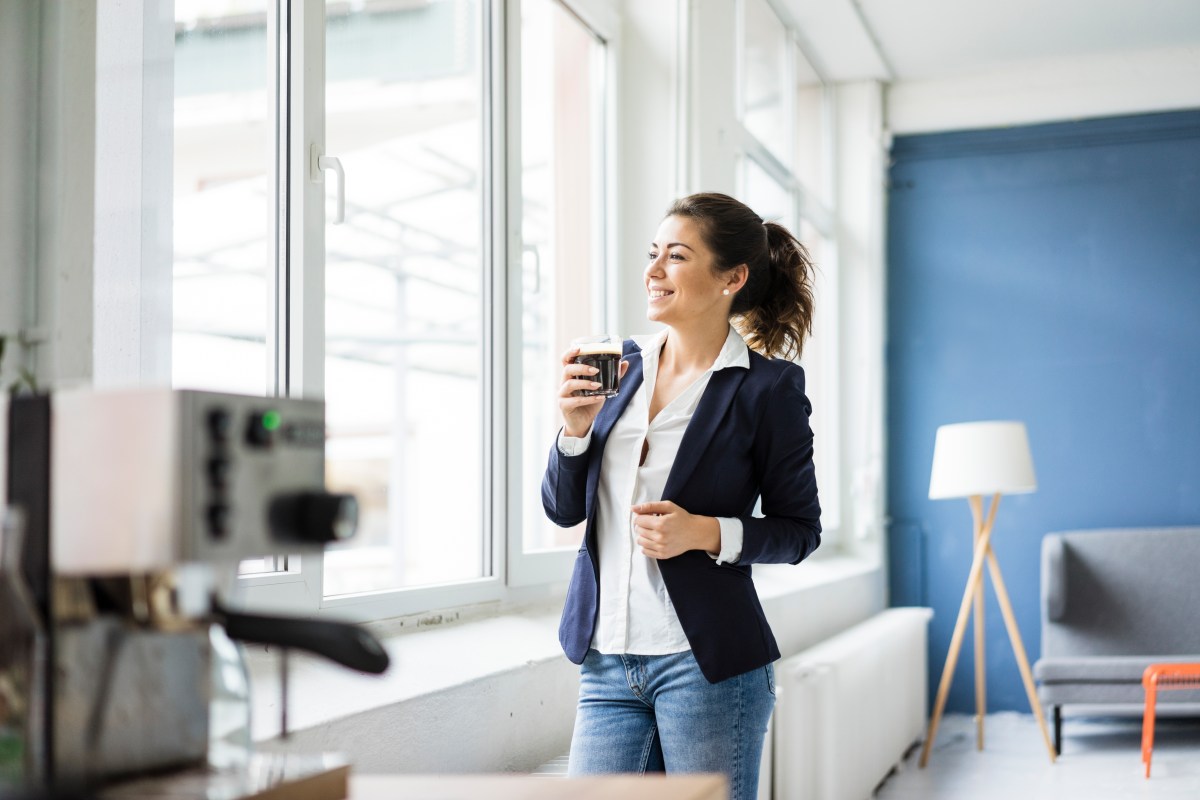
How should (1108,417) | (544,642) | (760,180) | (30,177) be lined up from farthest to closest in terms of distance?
(1108,417) < (760,180) < (544,642) < (30,177)

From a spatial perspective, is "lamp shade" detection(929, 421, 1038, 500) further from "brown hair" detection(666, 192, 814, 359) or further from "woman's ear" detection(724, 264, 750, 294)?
"woman's ear" detection(724, 264, 750, 294)

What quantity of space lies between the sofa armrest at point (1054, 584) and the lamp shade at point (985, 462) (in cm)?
53

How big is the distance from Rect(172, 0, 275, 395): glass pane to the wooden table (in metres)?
1.17

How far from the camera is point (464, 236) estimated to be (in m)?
3.04

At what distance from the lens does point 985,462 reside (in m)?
5.00

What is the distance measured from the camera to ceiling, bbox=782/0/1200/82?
5.06 meters

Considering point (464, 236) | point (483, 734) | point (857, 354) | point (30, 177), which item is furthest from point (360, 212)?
point (857, 354)

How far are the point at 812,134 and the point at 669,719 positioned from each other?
4.64m

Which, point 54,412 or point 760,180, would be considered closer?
point 54,412

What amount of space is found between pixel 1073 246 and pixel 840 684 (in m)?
3.18

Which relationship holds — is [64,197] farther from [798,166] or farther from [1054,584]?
[1054,584]

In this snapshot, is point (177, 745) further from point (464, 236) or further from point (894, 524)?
point (894, 524)

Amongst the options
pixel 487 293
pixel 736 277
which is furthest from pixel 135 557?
pixel 487 293

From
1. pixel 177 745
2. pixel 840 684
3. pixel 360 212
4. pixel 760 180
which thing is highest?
pixel 760 180
